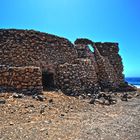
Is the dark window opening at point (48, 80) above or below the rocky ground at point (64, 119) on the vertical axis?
above

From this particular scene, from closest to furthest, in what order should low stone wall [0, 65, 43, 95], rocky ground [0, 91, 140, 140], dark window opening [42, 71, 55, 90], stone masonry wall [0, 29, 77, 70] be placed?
rocky ground [0, 91, 140, 140]
low stone wall [0, 65, 43, 95]
stone masonry wall [0, 29, 77, 70]
dark window opening [42, 71, 55, 90]

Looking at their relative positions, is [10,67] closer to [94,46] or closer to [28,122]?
[28,122]

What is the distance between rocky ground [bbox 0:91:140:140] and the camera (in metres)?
10.8

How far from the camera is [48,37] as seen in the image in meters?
21.2

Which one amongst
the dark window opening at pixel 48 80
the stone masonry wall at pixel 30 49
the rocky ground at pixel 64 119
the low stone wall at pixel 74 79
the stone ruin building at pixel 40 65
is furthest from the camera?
the dark window opening at pixel 48 80

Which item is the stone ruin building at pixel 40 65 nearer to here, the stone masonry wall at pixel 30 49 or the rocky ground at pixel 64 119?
the stone masonry wall at pixel 30 49

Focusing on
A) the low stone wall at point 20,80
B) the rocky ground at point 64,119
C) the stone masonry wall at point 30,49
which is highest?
the stone masonry wall at point 30,49

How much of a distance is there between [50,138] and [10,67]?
833 centimetres

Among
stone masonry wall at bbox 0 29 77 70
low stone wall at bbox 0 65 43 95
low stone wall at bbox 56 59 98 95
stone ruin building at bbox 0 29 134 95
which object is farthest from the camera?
low stone wall at bbox 56 59 98 95

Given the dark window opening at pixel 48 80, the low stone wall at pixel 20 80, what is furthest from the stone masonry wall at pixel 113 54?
the low stone wall at pixel 20 80

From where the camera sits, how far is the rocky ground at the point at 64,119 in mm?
10828

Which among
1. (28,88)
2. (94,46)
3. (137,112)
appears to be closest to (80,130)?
(137,112)

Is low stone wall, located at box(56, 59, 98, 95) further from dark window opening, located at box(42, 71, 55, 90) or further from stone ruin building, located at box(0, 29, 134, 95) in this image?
dark window opening, located at box(42, 71, 55, 90)

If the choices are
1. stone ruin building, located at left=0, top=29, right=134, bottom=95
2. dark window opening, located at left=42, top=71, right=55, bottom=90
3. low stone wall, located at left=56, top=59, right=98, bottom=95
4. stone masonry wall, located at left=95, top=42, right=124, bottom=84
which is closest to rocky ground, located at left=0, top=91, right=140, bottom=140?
stone ruin building, located at left=0, top=29, right=134, bottom=95
